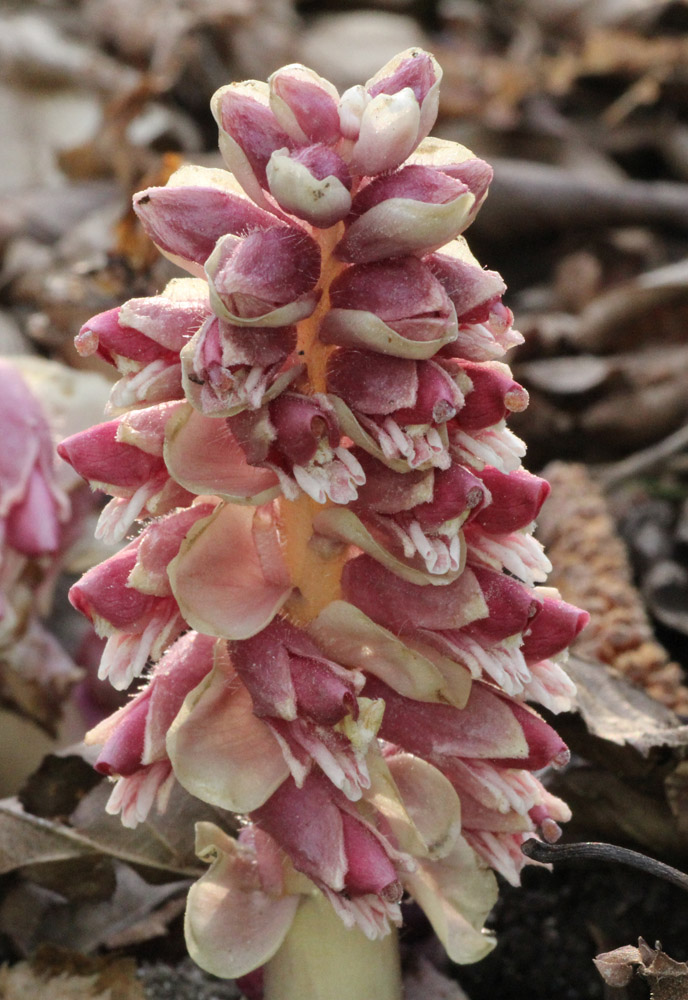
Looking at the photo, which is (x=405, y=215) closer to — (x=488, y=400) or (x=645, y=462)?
(x=488, y=400)

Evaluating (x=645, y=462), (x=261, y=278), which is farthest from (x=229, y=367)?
(x=645, y=462)

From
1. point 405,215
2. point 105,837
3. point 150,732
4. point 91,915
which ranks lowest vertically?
point 91,915

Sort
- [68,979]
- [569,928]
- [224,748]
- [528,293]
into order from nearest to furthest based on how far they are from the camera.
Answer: [224,748]
[68,979]
[569,928]
[528,293]

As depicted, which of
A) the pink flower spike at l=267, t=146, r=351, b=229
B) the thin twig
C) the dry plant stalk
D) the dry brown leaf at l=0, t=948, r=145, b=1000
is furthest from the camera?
the thin twig

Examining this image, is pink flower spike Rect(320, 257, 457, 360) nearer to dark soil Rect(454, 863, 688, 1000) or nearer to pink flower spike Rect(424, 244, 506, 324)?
pink flower spike Rect(424, 244, 506, 324)

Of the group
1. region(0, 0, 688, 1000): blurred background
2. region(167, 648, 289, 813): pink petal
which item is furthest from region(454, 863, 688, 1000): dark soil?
region(167, 648, 289, 813): pink petal

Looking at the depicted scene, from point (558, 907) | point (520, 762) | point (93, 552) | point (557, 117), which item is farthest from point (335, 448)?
point (557, 117)
